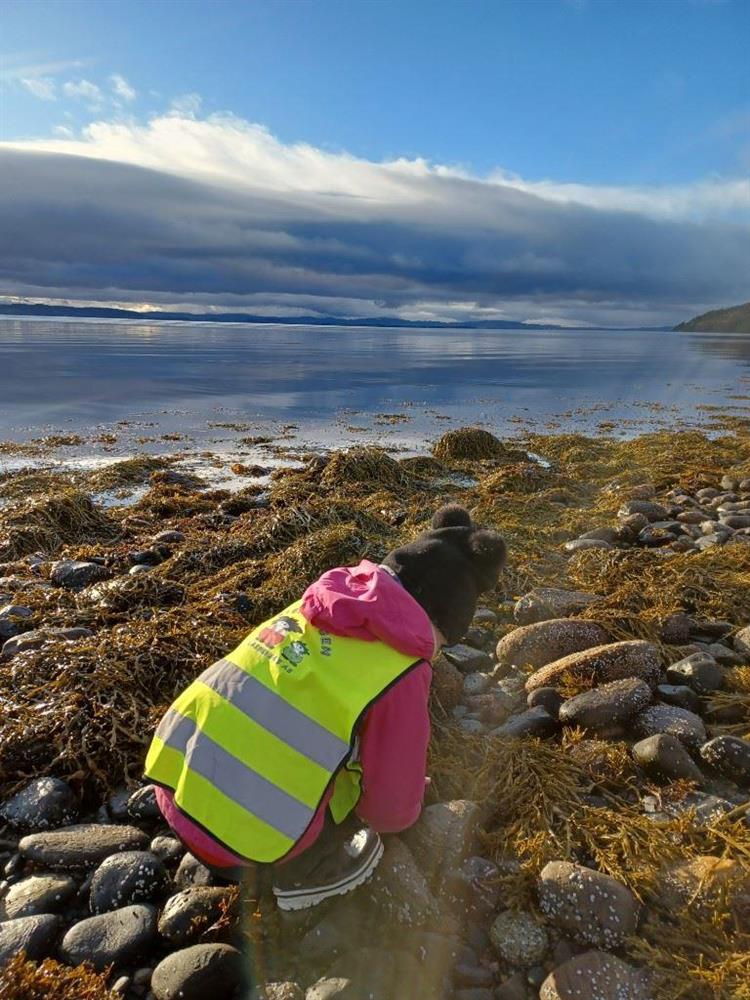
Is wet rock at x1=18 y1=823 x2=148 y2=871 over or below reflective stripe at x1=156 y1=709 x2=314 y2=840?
below

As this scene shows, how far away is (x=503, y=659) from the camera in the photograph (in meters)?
3.83

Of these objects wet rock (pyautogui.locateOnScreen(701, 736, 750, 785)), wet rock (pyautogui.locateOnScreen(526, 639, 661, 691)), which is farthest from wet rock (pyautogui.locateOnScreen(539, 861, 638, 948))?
wet rock (pyautogui.locateOnScreen(526, 639, 661, 691))

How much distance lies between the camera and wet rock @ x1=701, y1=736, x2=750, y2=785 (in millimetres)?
2703

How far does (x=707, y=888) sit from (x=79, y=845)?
7.77 ft

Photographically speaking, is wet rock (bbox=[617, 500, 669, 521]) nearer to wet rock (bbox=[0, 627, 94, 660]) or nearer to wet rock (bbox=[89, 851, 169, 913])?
wet rock (bbox=[0, 627, 94, 660])

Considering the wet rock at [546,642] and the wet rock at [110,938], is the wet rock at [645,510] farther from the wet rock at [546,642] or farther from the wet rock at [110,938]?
the wet rock at [110,938]

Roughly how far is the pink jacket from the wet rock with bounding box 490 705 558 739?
107 cm

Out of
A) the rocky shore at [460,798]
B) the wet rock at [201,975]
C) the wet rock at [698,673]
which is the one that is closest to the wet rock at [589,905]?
the rocky shore at [460,798]

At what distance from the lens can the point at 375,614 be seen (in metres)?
1.97

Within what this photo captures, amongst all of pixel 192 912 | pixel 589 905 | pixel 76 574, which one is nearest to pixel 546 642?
pixel 589 905

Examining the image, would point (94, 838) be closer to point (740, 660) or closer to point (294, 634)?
point (294, 634)

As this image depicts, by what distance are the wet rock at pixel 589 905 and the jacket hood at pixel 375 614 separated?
3.15 feet

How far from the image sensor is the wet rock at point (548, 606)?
4.36 meters

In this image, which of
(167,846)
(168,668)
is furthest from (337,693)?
(168,668)
